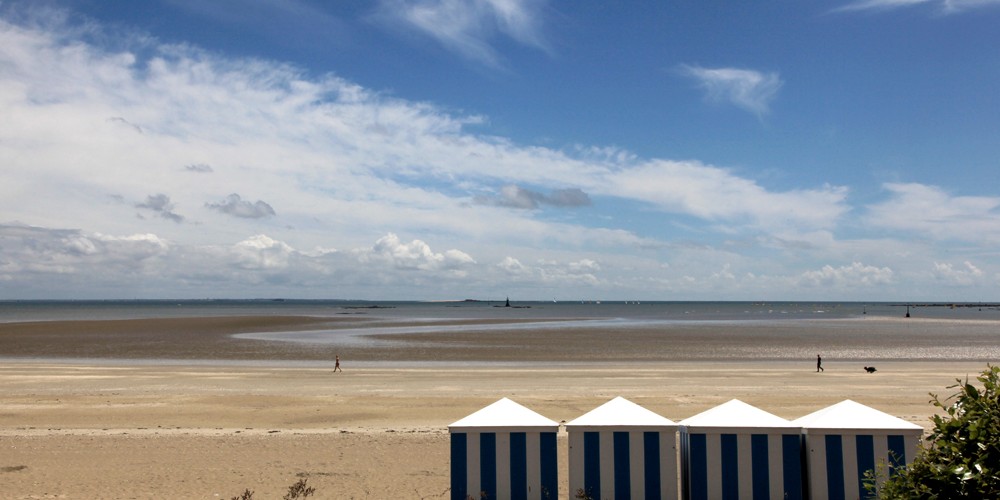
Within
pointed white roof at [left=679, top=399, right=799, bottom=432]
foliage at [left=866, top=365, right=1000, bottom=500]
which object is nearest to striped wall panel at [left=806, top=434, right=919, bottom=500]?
pointed white roof at [left=679, top=399, right=799, bottom=432]

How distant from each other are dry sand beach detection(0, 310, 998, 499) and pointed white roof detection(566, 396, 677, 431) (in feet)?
13.2

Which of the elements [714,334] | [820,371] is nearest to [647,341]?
[714,334]

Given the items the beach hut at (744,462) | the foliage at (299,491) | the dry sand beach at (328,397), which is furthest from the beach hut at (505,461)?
the foliage at (299,491)

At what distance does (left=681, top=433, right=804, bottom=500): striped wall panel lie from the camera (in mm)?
9680

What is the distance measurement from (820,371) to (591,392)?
15359 mm

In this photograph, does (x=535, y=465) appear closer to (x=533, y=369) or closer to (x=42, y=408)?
(x=42, y=408)

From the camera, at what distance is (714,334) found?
74000mm

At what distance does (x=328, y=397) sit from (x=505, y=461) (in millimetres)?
17659

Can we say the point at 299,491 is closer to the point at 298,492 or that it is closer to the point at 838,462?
the point at 298,492

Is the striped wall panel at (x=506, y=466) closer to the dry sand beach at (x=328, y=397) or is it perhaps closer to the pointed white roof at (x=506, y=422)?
the pointed white roof at (x=506, y=422)

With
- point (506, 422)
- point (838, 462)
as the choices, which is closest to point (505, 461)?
point (506, 422)

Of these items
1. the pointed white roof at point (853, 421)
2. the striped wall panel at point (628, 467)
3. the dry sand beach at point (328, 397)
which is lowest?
the dry sand beach at point (328, 397)

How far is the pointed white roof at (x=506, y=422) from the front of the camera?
9.92 metres

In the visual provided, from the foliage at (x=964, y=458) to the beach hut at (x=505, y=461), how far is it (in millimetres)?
5173
